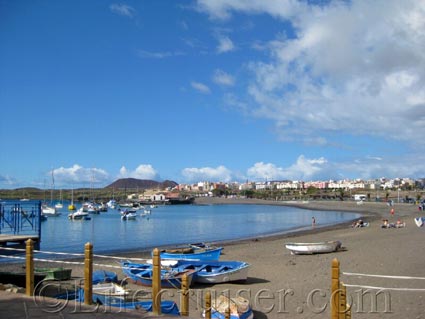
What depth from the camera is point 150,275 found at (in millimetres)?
19297

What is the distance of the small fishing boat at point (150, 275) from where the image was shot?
1760cm

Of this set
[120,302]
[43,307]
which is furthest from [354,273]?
[43,307]

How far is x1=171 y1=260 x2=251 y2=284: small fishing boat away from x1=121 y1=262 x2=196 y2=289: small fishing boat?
538 mm

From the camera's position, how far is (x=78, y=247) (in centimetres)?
4500

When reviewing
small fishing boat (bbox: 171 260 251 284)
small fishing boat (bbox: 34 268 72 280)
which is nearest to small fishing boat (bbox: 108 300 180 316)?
small fishing boat (bbox: 171 260 251 284)

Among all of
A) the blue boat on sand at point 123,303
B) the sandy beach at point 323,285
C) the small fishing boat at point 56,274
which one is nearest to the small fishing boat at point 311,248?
the sandy beach at point 323,285

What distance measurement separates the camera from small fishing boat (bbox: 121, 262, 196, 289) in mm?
17603

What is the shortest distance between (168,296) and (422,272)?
11.0 meters

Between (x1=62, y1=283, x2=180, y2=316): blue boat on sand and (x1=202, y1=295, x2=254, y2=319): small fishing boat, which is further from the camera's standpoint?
(x1=202, y1=295, x2=254, y2=319): small fishing boat

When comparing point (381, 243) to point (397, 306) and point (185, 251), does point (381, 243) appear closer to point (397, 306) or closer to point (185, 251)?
point (185, 251)

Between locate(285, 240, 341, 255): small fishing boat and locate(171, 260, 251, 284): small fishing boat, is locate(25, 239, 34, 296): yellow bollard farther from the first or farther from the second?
locate(285, 240, 341, 255): small fishing boat

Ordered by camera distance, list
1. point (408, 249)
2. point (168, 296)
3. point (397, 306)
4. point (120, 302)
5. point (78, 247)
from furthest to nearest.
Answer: point (78, 247) < point (408, 249) < point (168, 296) < point (397, 306) < point (120, 302)

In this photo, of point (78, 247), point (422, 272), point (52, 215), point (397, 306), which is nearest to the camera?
point (397, 306)

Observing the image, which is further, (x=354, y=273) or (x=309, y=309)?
(x=354, y=273)
